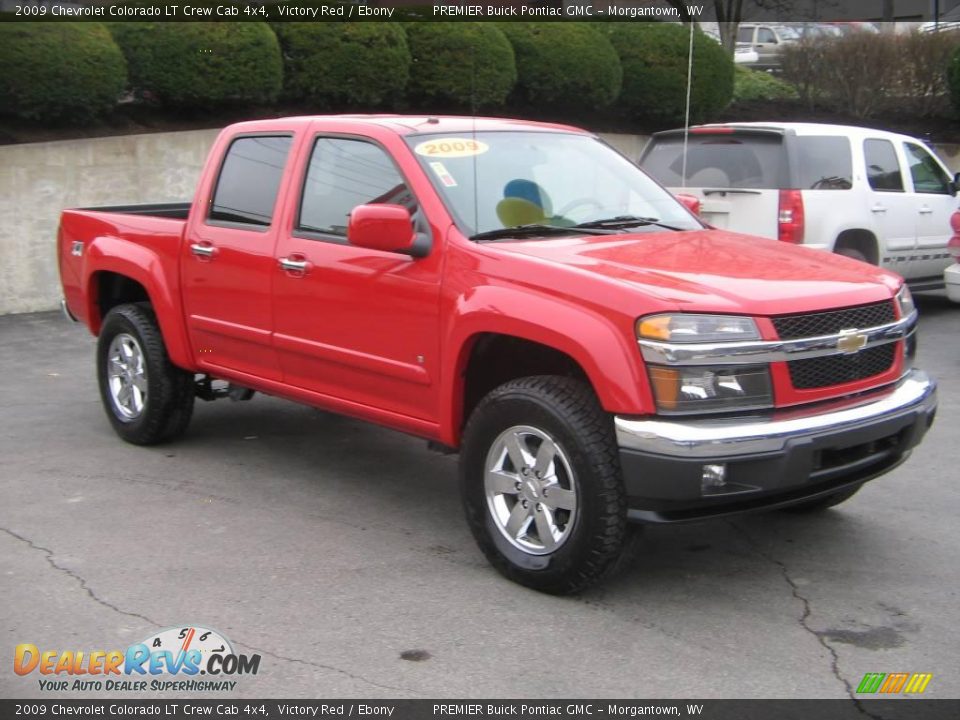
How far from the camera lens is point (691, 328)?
4.28m

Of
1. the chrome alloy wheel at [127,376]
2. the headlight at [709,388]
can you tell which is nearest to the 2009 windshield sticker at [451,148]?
the headlight at [709,388]

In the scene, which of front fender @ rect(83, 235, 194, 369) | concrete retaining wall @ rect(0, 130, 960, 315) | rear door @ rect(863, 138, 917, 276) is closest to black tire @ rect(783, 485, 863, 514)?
front fender @ rect(83, 235, 194, 369)

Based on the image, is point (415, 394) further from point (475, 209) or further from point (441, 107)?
point (441, 107)

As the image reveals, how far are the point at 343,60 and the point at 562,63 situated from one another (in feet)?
10.2

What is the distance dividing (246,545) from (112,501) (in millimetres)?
1075

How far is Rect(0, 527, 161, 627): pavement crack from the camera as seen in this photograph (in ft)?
14.9

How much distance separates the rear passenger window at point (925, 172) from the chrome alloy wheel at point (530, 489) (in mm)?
7715

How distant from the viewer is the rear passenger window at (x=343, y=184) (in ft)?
18.2

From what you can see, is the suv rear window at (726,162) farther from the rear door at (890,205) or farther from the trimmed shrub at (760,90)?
the trimmed shrub at (760,90)

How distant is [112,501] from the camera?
6.07 m

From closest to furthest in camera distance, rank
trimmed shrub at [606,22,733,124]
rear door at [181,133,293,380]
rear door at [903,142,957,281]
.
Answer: rear door at [181,133,293,380]
rear door at [903,142,957,281]
trimmed shrub at [606,22,733,124]

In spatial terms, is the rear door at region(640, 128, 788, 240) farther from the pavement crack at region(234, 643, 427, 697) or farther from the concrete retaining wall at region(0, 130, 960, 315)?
the pavement crack at region(234, 643, 427, 697)

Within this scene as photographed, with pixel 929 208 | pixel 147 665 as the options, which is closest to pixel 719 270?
pixel 147 665
